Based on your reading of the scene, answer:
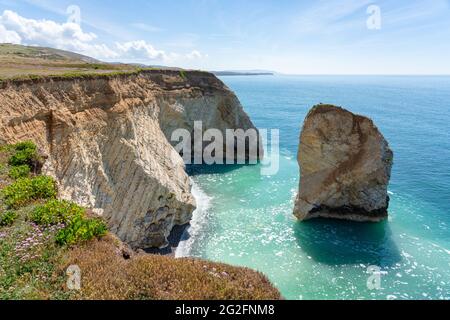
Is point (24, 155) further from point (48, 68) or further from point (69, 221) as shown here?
point (48, 68)

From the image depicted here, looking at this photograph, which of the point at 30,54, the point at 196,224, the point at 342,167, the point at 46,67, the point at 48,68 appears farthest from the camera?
the point at 30,54

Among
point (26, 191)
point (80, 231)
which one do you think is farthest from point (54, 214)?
point (26, 191)

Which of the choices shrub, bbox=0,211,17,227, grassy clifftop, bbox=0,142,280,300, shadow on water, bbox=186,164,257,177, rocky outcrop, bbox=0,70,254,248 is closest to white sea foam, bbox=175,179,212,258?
rocky outcrop, bbox=0,70,254,248

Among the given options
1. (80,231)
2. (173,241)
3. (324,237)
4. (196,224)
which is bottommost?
(173,241)

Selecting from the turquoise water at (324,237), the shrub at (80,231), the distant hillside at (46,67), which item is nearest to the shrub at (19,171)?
the shrub at (80,231)

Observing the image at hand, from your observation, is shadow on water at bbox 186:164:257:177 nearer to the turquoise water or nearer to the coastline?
the turquoise water
